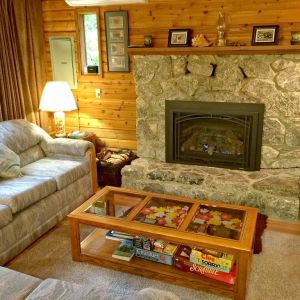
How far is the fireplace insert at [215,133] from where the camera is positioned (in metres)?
3.65

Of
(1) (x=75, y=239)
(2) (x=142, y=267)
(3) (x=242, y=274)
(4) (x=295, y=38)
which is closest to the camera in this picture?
(3) (x=242, y=274)

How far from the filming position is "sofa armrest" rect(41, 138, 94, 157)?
11.8 feet

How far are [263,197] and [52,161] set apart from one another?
2.19 meters

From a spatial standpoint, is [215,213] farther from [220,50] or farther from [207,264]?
[220,50]

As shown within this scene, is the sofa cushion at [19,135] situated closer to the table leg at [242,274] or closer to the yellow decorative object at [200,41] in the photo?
the yellow decorative object at [200,41]

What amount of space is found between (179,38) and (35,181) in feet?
7.05

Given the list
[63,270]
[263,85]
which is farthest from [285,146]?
[63,270]

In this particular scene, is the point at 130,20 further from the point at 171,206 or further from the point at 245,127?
the point at 171,206

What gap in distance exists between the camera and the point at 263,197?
130 inches

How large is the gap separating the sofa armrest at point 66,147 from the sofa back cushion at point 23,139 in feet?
0.26

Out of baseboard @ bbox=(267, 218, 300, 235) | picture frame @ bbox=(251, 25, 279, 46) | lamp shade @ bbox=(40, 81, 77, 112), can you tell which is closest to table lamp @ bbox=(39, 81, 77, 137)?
lamp shade @ bbox=(40, 81, 77, 112)

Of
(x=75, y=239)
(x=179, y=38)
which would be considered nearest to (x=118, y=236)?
(x=75, y=239)

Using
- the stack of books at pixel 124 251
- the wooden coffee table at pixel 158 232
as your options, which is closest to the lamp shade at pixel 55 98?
the wooden coffee table at pixel 158 232

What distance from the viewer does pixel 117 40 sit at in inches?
161
